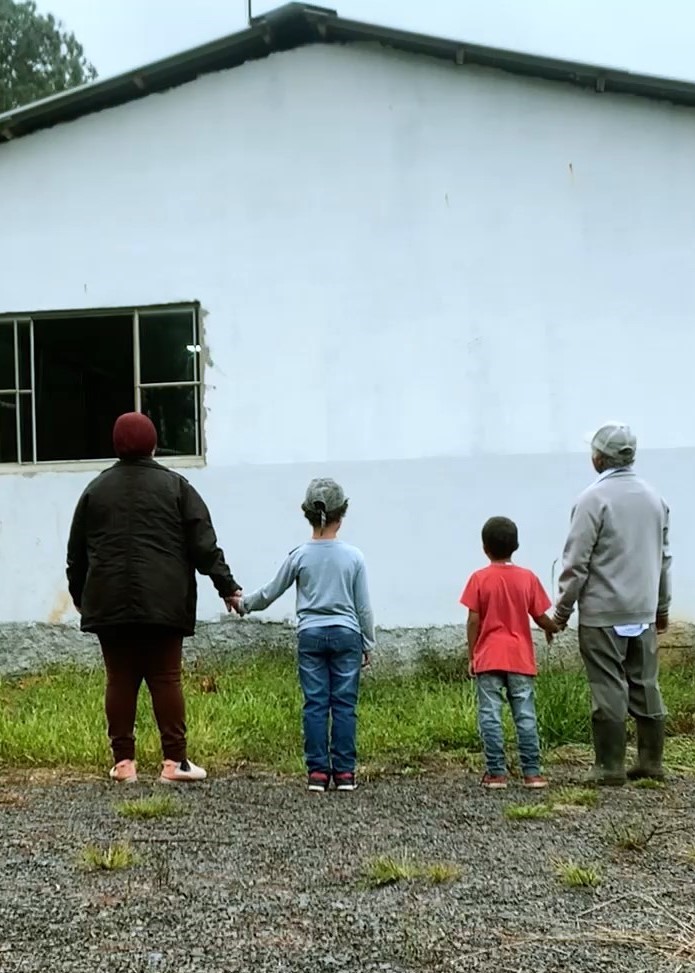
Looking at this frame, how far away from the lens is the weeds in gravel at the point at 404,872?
3.58 m

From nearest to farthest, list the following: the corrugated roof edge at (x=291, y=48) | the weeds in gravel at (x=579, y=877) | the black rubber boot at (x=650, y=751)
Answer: the weeds in gravel at (x=579, y=877) → the black rubber boot at (x=650, y=751) → the corrugated roof edge at (x=291, y=48)

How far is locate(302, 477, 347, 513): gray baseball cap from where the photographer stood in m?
5.46

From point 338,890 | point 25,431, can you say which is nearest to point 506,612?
point 338,890

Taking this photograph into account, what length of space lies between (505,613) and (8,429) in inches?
199

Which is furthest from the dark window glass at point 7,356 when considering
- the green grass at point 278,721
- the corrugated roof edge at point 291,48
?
the green grass at point 278,721

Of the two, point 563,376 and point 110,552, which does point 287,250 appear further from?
point 110,552

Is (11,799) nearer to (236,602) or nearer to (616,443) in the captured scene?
(236,602)

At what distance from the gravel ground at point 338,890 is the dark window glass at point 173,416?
398 centimetres

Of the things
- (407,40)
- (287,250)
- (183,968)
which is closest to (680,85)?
(407,40)

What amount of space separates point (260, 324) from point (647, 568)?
4109 millimetres

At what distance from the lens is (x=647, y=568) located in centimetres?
544

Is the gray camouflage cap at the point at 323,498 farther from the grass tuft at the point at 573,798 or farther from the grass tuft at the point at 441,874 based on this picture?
the grass tuft at the point at 441,874

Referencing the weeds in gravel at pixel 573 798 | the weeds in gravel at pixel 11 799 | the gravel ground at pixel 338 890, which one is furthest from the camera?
the weeds in gravel at pixel 11 799

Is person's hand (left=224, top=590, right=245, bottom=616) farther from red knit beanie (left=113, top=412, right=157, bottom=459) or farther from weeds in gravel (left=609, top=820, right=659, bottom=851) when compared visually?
weeds in gravel (left=609, top=820, right=659, bottom=851)
